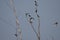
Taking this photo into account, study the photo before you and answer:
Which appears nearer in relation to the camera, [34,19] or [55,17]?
[34,19]

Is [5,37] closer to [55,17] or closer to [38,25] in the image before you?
[38,25]

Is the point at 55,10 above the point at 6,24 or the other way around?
above

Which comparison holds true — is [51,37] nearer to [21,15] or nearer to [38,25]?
[38,25]

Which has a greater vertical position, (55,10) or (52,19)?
(55,10)

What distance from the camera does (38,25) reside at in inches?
53.0

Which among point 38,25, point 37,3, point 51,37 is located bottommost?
point 51,37

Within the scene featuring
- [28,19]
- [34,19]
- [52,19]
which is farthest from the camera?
[52,19]

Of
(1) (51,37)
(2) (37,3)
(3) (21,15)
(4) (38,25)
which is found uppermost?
(2) (37,3)

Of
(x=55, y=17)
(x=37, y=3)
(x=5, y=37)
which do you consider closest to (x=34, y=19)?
(x=37, y=3)

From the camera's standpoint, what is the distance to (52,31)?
4.81 feet

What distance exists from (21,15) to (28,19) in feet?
0.57

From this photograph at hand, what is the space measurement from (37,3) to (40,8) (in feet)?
0.35

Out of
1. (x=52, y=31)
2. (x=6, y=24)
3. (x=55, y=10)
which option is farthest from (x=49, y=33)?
(x=6, y=24)

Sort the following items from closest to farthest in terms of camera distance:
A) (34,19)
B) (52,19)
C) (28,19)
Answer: (28,19), (34,19), (52,19)
